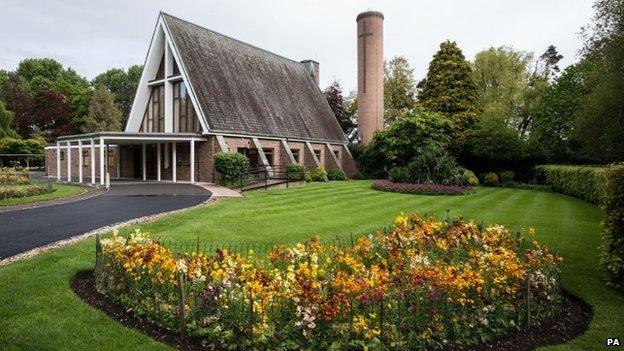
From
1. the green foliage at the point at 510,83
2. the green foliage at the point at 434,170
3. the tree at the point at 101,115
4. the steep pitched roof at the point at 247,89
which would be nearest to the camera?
the green foliage at the point at 434,170

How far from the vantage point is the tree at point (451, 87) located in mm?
33781

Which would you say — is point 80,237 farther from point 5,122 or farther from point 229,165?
point 5,122

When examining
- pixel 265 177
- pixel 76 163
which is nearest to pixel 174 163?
pixel 265 177

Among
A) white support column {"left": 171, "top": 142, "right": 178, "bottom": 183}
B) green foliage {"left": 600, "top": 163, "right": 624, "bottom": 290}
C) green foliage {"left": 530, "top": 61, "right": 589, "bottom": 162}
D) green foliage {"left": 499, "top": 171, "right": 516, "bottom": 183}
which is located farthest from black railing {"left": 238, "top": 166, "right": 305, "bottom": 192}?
green foliage {"left": 530, "top": 61, "right": 589, "bottom": 162}

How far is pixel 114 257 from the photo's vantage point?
6027mm

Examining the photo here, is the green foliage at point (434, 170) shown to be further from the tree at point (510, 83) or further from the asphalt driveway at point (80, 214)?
the tree at point (510, 83)

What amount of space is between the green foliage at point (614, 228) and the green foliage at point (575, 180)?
932 centimetres

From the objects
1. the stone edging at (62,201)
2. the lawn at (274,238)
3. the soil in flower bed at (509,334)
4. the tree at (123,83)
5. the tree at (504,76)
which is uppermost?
the tree at (123,83)

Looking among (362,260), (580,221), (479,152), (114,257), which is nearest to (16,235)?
(114,257)

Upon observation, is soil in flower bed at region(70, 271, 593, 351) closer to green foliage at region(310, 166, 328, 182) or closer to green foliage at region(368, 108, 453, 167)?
green foliage at region(368, 108, 453, 167)

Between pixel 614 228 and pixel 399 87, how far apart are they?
134ft

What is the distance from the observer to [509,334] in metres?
5.07

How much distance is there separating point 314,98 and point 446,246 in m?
31.5

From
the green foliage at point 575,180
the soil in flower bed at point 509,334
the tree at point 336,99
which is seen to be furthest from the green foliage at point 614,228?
the tree at point 336,99
